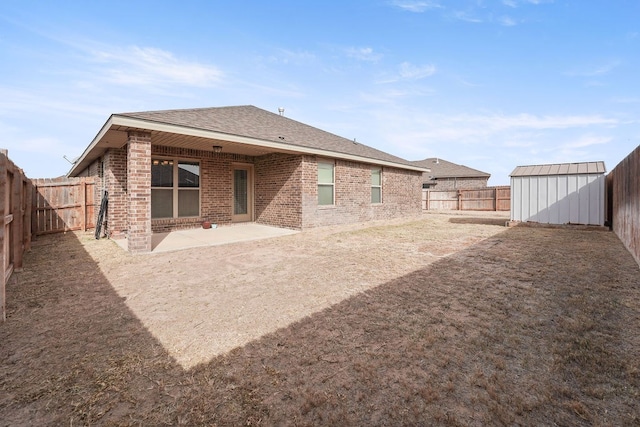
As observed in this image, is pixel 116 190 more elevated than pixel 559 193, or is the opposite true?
pixel 559 193

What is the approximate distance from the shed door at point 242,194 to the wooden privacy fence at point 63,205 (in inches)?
217

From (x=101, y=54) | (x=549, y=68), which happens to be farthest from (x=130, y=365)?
(x=549, y=68)

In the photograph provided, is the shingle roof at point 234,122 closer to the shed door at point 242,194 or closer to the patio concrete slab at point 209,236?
the shed door at point 242,194

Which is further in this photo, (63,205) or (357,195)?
(357,195)

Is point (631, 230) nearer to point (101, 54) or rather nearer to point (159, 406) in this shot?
point (159, 406)

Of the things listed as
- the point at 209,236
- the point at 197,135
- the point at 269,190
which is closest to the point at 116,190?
the point at 209,236

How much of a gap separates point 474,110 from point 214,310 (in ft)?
52.2

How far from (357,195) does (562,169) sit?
8568 mm

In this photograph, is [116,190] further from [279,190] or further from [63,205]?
[279,190]

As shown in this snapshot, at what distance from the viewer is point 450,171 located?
3331 centimetres

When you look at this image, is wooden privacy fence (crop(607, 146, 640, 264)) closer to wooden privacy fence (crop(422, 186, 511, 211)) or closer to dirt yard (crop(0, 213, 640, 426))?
dirt yard (crop(0, 213, 640, 426))

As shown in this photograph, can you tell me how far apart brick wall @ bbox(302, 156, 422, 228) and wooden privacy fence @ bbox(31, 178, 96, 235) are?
867 centimetres

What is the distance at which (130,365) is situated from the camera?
248 cm

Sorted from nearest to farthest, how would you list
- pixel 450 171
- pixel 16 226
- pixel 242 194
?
1. pixel 16 226
2. pixel 242 194
3. pixel 450 171
